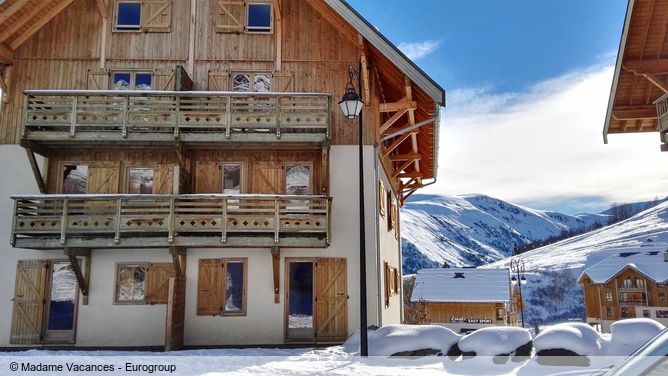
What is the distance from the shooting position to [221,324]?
16312mm

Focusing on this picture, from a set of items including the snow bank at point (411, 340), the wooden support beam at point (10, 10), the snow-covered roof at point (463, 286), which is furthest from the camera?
the snow-covered roof at point (463, 286)

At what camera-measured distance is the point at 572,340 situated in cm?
1001

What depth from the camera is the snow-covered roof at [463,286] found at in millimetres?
44906

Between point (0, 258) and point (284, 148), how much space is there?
31.4ft

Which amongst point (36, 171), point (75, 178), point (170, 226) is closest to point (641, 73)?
point (170, 226)

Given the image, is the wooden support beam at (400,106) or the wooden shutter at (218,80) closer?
the wooden support beam at (400,106)

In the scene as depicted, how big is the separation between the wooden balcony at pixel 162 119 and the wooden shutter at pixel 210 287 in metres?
3.91

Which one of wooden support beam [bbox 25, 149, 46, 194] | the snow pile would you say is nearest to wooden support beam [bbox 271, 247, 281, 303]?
wooden support beam [bbox 25, 149, 46, 194]

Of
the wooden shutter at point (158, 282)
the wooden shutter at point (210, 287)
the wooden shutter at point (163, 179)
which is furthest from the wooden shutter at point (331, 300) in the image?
the wooden shutter at point (163, 179)

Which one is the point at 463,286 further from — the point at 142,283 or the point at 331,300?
the point at 142,283

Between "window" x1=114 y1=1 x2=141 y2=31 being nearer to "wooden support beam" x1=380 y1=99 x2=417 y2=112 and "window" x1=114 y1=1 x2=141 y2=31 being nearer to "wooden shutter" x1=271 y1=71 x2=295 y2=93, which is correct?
"wooden shutter" x1=271 y1=71 x2=295 y2=93

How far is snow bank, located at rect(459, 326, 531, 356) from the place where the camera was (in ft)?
34.1

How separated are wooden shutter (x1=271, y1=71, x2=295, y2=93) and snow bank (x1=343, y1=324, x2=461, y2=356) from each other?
9.12m

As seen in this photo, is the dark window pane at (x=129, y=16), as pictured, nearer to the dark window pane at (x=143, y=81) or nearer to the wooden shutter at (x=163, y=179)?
the dark window pane at (x=143, y=81)
